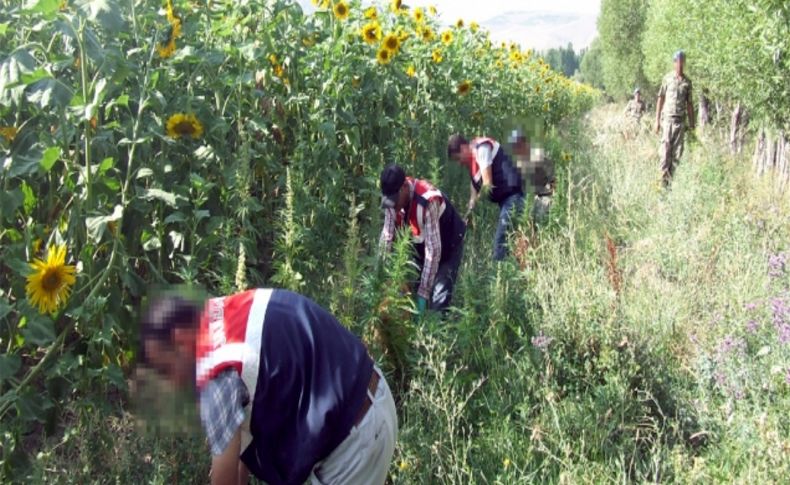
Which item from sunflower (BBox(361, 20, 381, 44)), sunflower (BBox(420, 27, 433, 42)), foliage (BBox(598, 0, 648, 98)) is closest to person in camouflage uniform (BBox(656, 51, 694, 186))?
sunflower (BBox(420, 27, 433, 42))

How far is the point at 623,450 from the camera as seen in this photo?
3.59 metres

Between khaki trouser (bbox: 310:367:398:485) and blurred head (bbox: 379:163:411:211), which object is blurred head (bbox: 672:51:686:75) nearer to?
blurred head (bbox: 379:163:411:211)

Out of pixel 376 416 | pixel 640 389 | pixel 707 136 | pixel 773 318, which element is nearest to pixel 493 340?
pixel 640 389

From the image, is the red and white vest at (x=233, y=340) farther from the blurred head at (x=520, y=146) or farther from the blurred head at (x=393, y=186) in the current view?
the blurred head at (x=520, y=146)

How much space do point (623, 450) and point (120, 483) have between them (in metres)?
2.14

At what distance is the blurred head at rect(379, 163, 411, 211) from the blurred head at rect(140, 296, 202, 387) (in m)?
2.45

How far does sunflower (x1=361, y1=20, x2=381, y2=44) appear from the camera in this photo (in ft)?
21.7

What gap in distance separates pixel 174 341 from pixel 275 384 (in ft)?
1.14

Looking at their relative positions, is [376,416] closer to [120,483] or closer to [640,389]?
[120,483]

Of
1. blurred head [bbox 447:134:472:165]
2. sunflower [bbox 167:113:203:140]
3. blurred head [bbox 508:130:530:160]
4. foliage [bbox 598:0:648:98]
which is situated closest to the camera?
sunflower [bbox 167:113:203:140]

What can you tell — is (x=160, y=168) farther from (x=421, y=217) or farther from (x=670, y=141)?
(x=670, y=141)

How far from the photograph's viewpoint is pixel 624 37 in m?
30.0

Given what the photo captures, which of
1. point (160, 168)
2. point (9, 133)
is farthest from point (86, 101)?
point (160, 168)

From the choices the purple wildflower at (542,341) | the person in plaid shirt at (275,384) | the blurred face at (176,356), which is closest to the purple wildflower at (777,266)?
the purple wildflower at (542,341)
